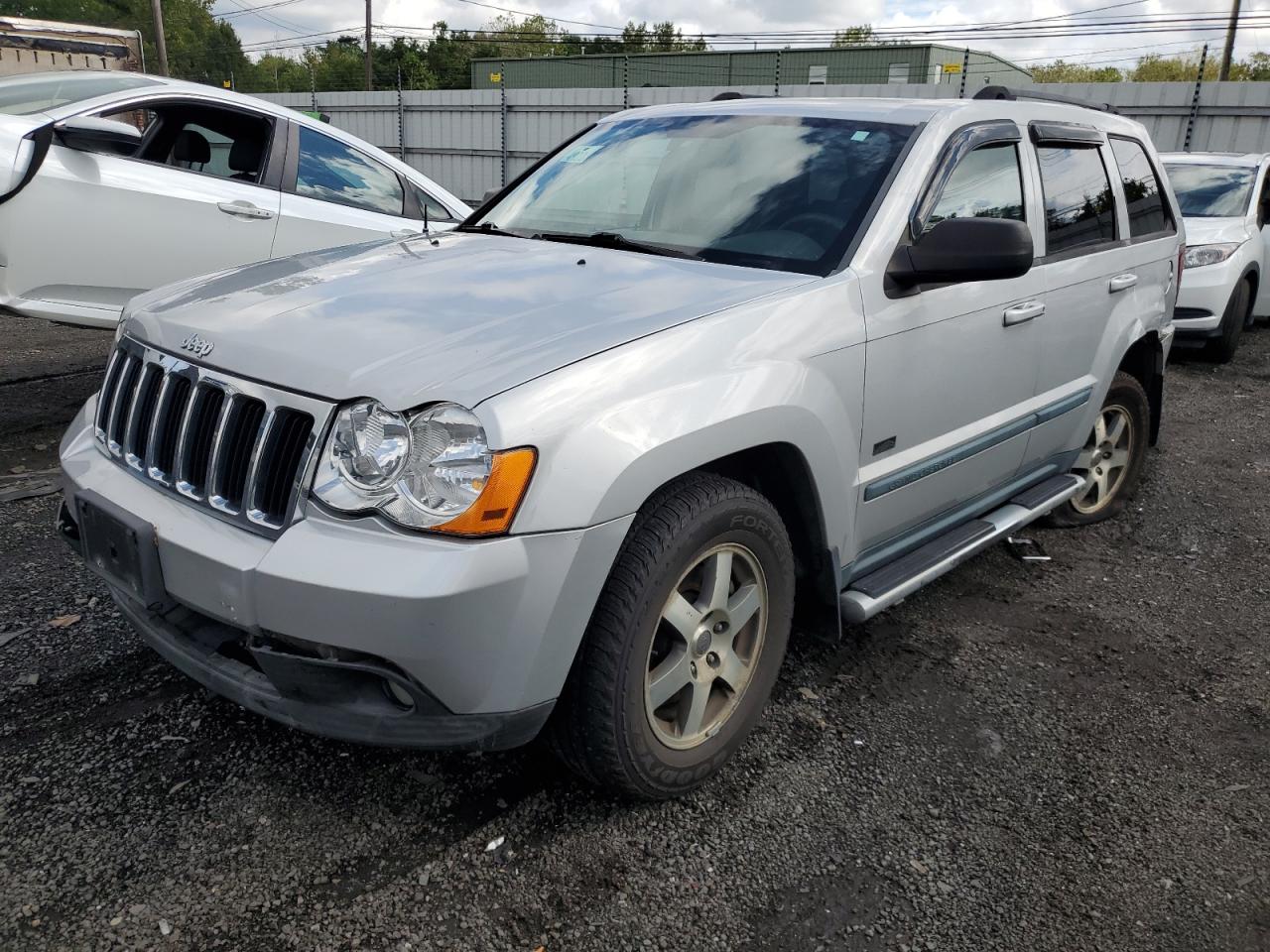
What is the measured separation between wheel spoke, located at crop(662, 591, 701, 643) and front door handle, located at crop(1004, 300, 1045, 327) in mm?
1683

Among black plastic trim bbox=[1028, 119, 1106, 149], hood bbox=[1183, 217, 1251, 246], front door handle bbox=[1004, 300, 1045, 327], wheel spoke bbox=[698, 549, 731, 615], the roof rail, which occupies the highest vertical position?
the roof rail

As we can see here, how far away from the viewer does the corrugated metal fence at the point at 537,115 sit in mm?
14836

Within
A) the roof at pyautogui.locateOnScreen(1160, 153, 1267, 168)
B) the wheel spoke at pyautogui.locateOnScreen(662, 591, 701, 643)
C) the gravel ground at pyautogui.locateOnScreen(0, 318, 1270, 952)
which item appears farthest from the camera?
the roof at pyautogui.locateOnScreen(1160, 153, 1267, 168)

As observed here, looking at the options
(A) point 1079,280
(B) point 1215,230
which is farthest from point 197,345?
(B) point 1215,230

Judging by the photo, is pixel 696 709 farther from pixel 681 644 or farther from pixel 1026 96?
pixel 1026 96

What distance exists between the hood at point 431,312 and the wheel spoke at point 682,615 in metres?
0.63

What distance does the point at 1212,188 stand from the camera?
9.62 m

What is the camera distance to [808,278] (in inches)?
111

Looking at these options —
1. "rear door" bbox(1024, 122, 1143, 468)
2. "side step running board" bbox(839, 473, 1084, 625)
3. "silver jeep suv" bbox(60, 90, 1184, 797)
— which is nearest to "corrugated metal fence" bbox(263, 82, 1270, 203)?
"rear door" bbox(1024, 122, 1143, 468)

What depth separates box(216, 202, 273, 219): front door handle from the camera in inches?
218

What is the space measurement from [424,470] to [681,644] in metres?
0.81

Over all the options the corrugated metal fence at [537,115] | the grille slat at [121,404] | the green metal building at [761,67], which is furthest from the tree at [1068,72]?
the grille slat at [121,404]

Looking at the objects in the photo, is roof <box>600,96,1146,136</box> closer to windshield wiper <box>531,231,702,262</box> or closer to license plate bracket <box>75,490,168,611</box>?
windshield wiper <box>531,231,702,262</box>

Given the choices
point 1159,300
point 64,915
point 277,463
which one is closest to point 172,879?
point 64,915
